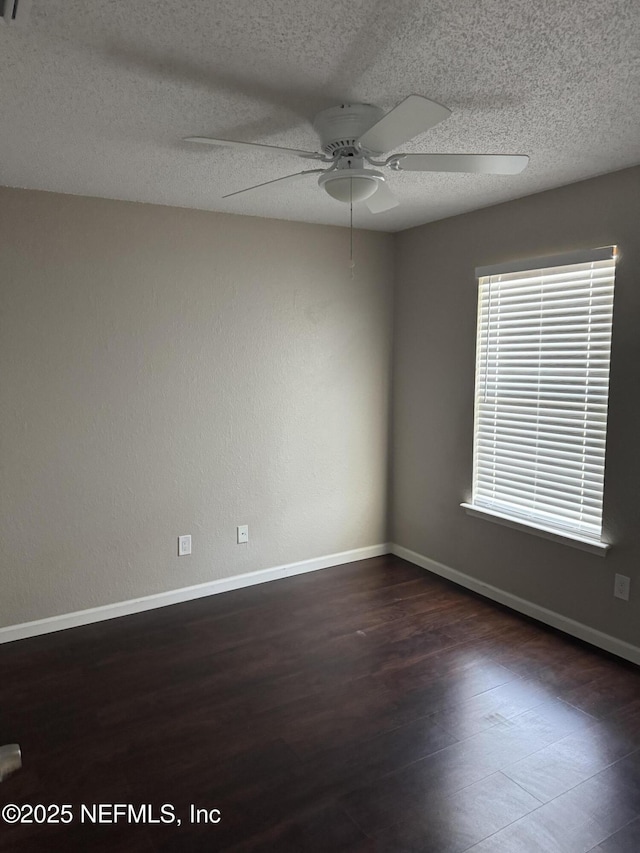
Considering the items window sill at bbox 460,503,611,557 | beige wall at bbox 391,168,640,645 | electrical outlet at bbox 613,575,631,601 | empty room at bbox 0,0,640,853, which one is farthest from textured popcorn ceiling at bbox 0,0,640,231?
electrical outlet at bbox 613,575,631,601

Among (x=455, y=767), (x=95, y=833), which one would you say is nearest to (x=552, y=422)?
(x=455, y=767)

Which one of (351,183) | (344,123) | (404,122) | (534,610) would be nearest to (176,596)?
(534,610)

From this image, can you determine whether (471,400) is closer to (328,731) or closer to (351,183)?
(351,183)

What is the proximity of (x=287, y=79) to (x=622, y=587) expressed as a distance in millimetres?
2740

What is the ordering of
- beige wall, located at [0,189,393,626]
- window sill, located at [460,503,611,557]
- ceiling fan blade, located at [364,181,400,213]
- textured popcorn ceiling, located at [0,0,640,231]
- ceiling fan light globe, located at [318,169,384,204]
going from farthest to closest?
1. beige wall, located at [0,189,393,626]
2. window sill, located at [460,503,611,557]
3. ceiling fan blade, located at [364,181,400,213]
4. ceiling fan light globe, located at [318,169,384,204]
5. textured popcorn ceiling, located at [0,0,640,231]

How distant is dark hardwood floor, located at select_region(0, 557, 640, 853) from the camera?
6.20 ft

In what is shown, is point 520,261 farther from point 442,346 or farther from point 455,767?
point 455,767

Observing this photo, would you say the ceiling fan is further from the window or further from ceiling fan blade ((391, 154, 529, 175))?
the window

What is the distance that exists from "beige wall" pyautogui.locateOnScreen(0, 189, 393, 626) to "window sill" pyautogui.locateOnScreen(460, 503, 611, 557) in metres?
0.96

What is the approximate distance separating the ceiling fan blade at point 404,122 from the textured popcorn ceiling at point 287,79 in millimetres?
180

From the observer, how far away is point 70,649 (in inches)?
120

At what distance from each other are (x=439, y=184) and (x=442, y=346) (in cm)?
120

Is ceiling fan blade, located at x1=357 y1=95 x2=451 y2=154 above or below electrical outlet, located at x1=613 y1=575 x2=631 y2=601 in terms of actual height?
above

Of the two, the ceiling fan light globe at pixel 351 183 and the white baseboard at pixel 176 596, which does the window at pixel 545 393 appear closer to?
the white baseboard at pixel 176 596
